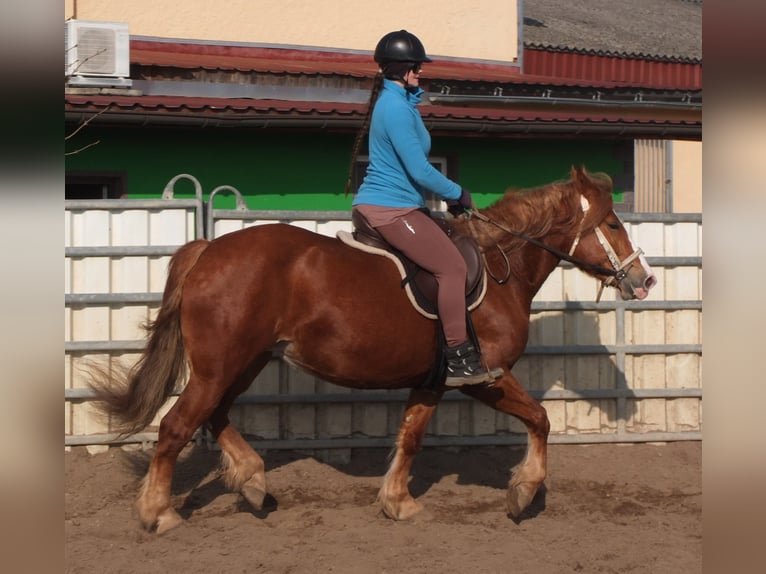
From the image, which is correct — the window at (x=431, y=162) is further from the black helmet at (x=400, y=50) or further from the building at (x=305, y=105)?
the black helmet at (x=400, y=50)

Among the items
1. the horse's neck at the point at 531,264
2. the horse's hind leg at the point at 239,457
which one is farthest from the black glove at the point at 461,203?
the horse's hind leg at the point at 239,457

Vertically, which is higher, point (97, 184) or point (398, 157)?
point (97, 184)

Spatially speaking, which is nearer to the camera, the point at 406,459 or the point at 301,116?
the point at 406,459

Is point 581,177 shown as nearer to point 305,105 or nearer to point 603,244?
point 603,244

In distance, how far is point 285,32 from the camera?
52.5 ft

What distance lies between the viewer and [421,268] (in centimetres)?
594

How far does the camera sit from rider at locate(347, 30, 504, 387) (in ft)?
19.2

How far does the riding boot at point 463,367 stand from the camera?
19.3ft

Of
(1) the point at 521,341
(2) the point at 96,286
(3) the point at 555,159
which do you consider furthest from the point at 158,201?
(3) the point at 555,159

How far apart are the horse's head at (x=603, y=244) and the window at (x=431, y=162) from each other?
168 inches

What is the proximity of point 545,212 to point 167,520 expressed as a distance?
3179 mm

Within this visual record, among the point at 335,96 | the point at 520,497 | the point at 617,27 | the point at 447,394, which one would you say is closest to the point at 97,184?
the point at 335,96

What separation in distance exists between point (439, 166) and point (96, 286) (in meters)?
5.88

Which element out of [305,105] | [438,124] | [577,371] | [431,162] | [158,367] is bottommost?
[577,371]
